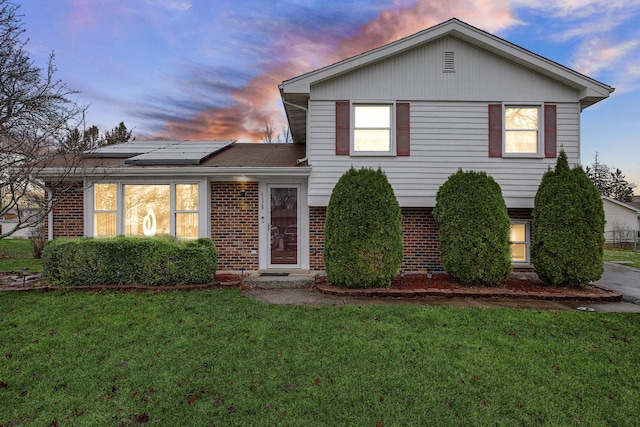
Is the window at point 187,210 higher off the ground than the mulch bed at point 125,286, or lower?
higher

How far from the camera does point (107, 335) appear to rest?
13.5ft

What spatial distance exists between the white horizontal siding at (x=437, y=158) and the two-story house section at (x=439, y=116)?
0.02 m

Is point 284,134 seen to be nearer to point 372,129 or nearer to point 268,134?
point 268,134

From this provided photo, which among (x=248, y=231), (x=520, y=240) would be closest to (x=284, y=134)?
(x=248, y=231)

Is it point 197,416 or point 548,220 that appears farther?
point 548,220

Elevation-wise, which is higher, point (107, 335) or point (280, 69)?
point (280, 69)

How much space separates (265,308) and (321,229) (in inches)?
126

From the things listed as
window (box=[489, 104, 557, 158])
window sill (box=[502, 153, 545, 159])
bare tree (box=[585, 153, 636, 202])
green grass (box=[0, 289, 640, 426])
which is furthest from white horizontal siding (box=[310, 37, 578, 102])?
bare tree (box=[585, 153, 636, 202])

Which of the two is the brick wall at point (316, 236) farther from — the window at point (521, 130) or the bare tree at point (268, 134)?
the bare tree at point (268, 134)

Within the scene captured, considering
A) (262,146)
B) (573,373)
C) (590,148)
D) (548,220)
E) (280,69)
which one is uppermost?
(590,148)

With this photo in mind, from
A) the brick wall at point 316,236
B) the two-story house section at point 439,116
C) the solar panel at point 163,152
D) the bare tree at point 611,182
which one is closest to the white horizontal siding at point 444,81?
the two-story house section at point 439,116

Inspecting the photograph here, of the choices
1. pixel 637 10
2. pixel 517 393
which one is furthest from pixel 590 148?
pixel 517 393

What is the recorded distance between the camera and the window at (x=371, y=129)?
24.9ft

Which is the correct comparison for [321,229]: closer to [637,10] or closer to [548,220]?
[548,220]
